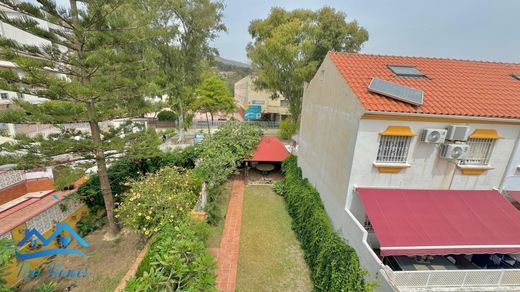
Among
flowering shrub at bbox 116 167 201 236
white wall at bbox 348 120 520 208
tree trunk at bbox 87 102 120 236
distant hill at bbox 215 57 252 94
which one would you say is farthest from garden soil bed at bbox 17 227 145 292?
distant hill at bbox 215 57 252 94

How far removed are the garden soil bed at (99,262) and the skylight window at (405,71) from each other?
14.6m

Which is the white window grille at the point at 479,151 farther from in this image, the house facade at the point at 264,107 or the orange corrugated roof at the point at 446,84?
the house facade at the point at 264,107

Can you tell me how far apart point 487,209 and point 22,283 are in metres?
17.9

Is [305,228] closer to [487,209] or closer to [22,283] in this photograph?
[487,209]

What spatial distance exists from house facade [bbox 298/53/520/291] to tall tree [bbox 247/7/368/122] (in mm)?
15803

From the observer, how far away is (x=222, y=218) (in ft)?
42.6

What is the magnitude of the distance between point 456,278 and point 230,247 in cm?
831

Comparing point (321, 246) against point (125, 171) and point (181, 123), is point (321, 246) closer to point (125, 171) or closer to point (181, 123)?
point (125, 171)

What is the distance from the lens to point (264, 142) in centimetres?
1977

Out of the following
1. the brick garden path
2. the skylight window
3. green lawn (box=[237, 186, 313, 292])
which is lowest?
green lawn (box=[237, 186, 313, 292])

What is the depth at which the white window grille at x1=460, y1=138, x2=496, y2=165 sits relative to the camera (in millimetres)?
8680

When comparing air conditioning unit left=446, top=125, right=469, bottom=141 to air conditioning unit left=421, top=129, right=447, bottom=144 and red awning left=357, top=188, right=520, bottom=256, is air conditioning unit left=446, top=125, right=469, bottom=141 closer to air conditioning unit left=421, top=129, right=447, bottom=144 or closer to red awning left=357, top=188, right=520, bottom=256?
air conditioning unit left=421, top=129, right=447, bottom=144

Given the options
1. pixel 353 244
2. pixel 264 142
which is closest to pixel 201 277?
pixel 353 244
